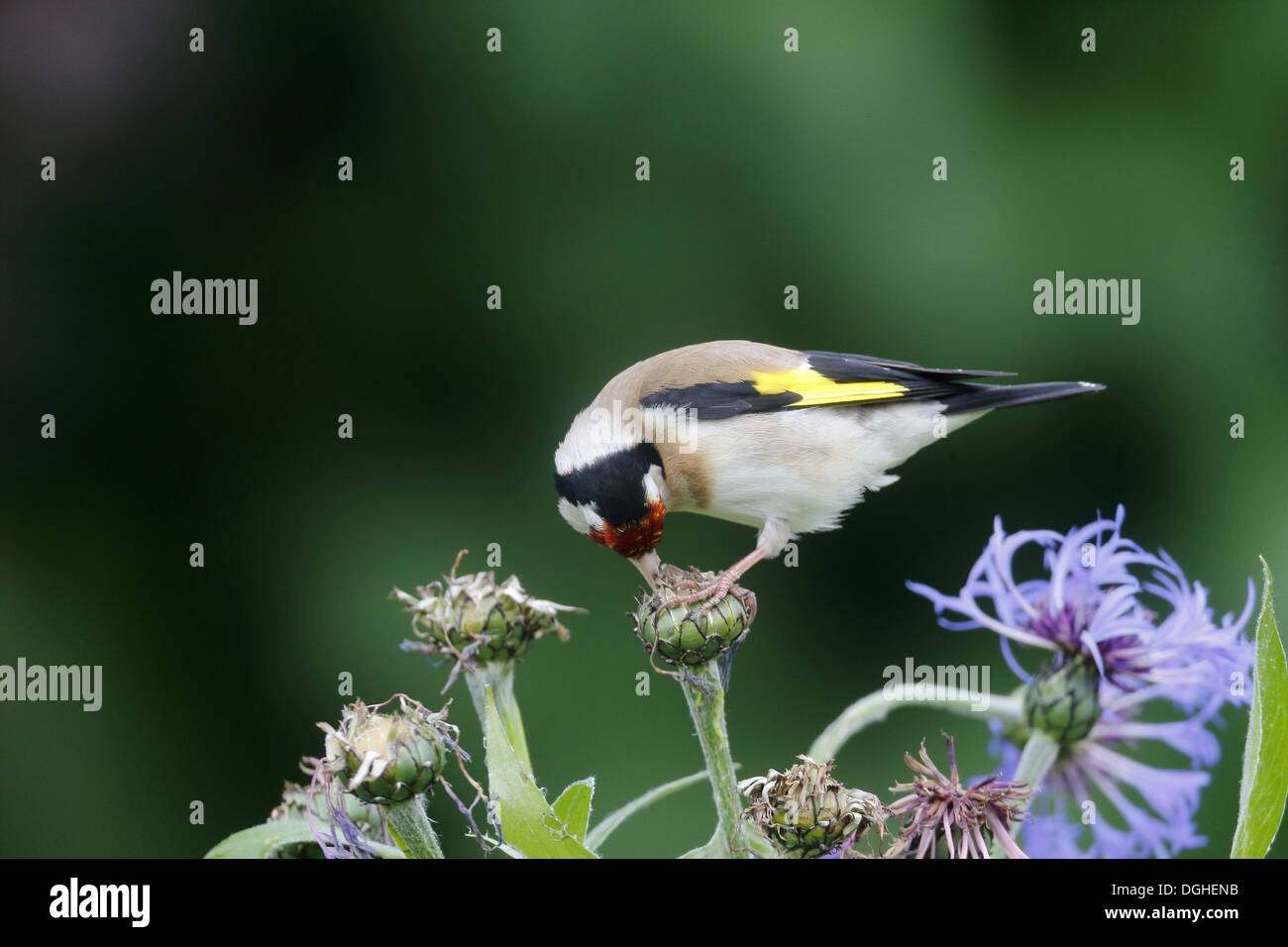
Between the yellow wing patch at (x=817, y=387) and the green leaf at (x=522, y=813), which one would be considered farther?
the yellow wing patch at (x=817, y=387)

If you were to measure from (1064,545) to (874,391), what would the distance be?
937 millimetres

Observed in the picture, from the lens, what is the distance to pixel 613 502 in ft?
6.93

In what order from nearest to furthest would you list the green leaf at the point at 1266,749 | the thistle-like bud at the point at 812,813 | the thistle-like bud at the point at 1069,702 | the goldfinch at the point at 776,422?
the green leaf at the point at 1266,749 < the thistle-like bud at the point at 812,813 < the thistle-like bud at the point at 1069,702 < the goldfinch at the point at 776,422

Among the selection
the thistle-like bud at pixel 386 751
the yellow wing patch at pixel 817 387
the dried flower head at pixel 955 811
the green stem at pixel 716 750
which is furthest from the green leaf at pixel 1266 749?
the yellow wing patch at pixel 817 387

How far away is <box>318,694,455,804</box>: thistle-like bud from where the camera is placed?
1.50 metres

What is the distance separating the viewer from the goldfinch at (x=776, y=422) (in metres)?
2.51

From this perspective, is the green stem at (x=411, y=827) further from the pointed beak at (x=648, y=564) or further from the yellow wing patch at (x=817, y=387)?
the yellow wing patch at (x=817, y=387)

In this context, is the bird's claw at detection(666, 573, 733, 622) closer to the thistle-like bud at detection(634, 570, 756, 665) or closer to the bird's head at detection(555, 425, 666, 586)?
the thistle-like bud at detection(634, 570, 756, 665)

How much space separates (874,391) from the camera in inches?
99.8

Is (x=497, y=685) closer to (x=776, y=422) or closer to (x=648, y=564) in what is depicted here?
(x=648, y=564)

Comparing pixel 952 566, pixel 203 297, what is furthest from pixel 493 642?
pixel 203 297

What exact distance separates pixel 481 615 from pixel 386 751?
39 centimetres

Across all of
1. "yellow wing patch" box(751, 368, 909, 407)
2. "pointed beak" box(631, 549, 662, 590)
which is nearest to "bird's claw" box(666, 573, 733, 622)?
"pointed beak" box(631, 549, 662, 590)

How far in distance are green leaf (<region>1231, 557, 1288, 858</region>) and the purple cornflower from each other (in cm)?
28
